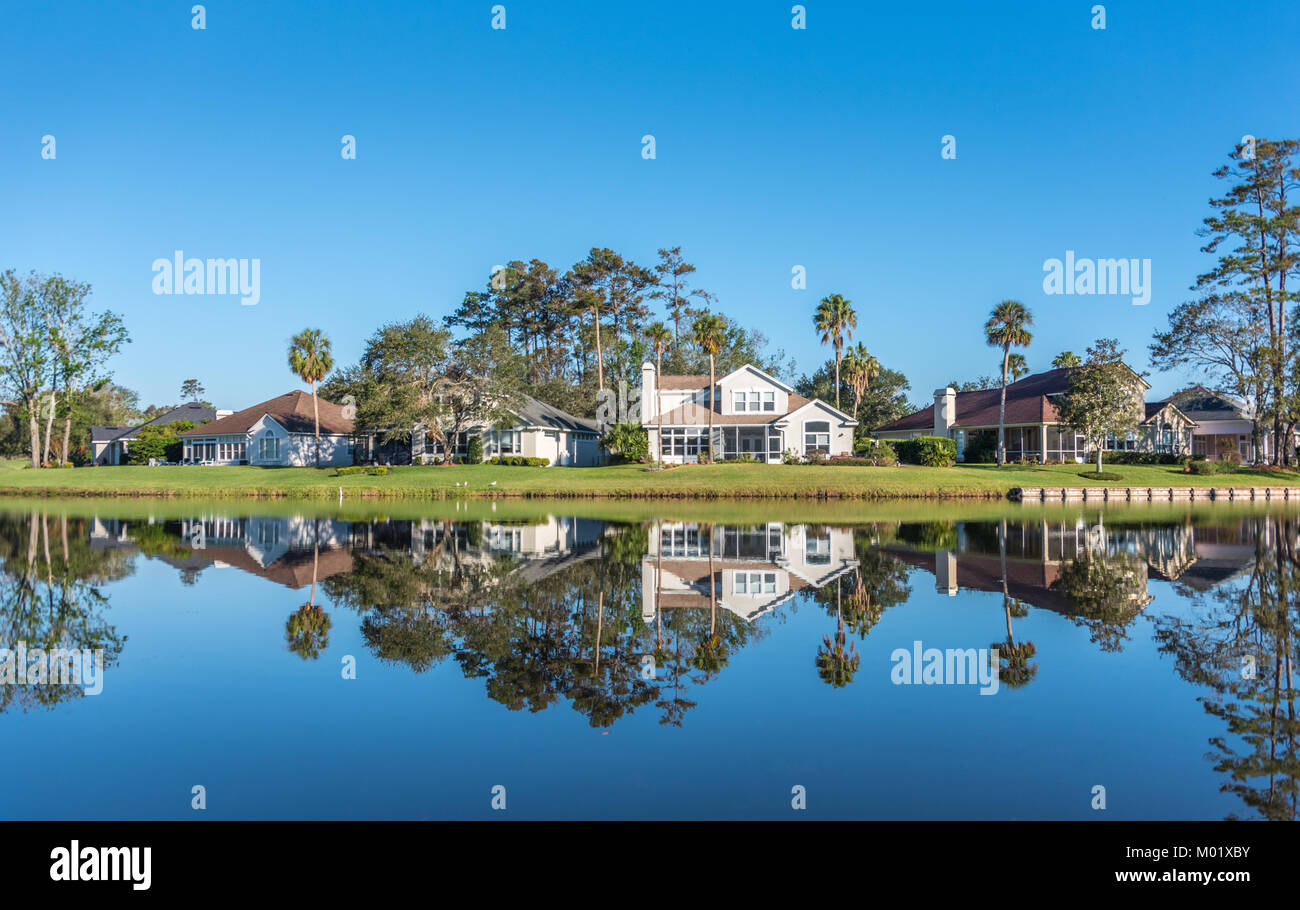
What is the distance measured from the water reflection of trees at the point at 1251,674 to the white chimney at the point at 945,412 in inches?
1946

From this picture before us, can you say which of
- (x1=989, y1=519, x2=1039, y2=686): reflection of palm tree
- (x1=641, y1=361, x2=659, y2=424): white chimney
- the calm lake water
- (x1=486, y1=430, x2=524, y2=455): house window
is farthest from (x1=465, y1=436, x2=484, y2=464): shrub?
(x1=989, y1=519, x2=1039, y2=686): reflection of palm tree

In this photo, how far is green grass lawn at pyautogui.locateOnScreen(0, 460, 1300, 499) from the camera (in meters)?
46.0

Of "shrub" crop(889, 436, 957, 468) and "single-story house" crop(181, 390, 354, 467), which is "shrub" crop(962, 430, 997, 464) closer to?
"shrub" crop(889, 436, 957, 468)

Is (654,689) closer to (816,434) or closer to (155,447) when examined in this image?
(816,434)

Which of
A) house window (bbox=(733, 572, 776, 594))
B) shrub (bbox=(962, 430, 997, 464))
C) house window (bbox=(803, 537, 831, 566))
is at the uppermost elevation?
shrub (bbox=(962, 430, 997, 464))

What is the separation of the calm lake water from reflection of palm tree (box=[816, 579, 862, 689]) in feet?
0.19

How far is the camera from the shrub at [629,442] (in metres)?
58.2

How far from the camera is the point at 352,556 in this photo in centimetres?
2162

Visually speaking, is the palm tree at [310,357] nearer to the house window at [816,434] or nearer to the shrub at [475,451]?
the shrub at [475,451]

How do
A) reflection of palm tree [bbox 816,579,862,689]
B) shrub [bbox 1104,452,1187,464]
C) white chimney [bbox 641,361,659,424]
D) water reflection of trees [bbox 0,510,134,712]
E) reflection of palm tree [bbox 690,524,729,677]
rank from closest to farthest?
water reflection of trees [bbox 0,510,134,712]
reflection of palm tree [bbox 816,579,862,689]
reflection of palm tree [bbox 690,524,729,677]
shrub [bbox 1104,452,1187,464]
white chimney [bbox 641,361,659,424]
